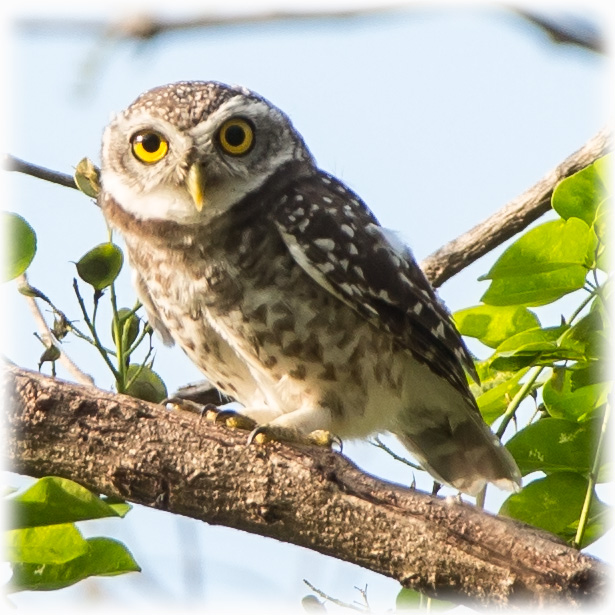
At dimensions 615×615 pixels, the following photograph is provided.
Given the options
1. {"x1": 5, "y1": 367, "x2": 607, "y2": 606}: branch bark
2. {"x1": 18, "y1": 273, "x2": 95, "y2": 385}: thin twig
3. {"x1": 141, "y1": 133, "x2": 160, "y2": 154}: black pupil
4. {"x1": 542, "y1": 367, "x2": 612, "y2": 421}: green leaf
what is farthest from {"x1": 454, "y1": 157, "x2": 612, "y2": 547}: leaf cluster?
{"x1": 141, "y1": 133, "x2": 160, "y2": 154}: black pupil

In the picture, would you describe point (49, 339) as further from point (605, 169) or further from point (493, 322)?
point (605, 169)

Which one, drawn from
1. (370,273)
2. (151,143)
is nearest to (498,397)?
(370,273)

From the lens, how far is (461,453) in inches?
139

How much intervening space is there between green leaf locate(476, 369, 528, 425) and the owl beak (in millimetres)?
1120

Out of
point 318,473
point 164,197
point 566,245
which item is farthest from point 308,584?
point 164,197

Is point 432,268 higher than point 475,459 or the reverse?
higher

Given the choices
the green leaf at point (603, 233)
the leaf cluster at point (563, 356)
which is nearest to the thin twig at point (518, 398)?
the leaf cluster at point (563, 356)

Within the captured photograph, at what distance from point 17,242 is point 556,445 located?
1495 mm

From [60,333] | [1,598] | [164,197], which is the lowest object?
[1,598]

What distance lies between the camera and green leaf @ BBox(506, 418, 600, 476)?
242 centimetres

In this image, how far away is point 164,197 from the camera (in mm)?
3256

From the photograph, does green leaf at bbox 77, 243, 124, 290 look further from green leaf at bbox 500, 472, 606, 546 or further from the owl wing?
green leaf at bbox 500, 472, 606, 546

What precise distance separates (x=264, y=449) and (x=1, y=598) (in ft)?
2.30

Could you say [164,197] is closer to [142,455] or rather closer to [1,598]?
[142,455]
